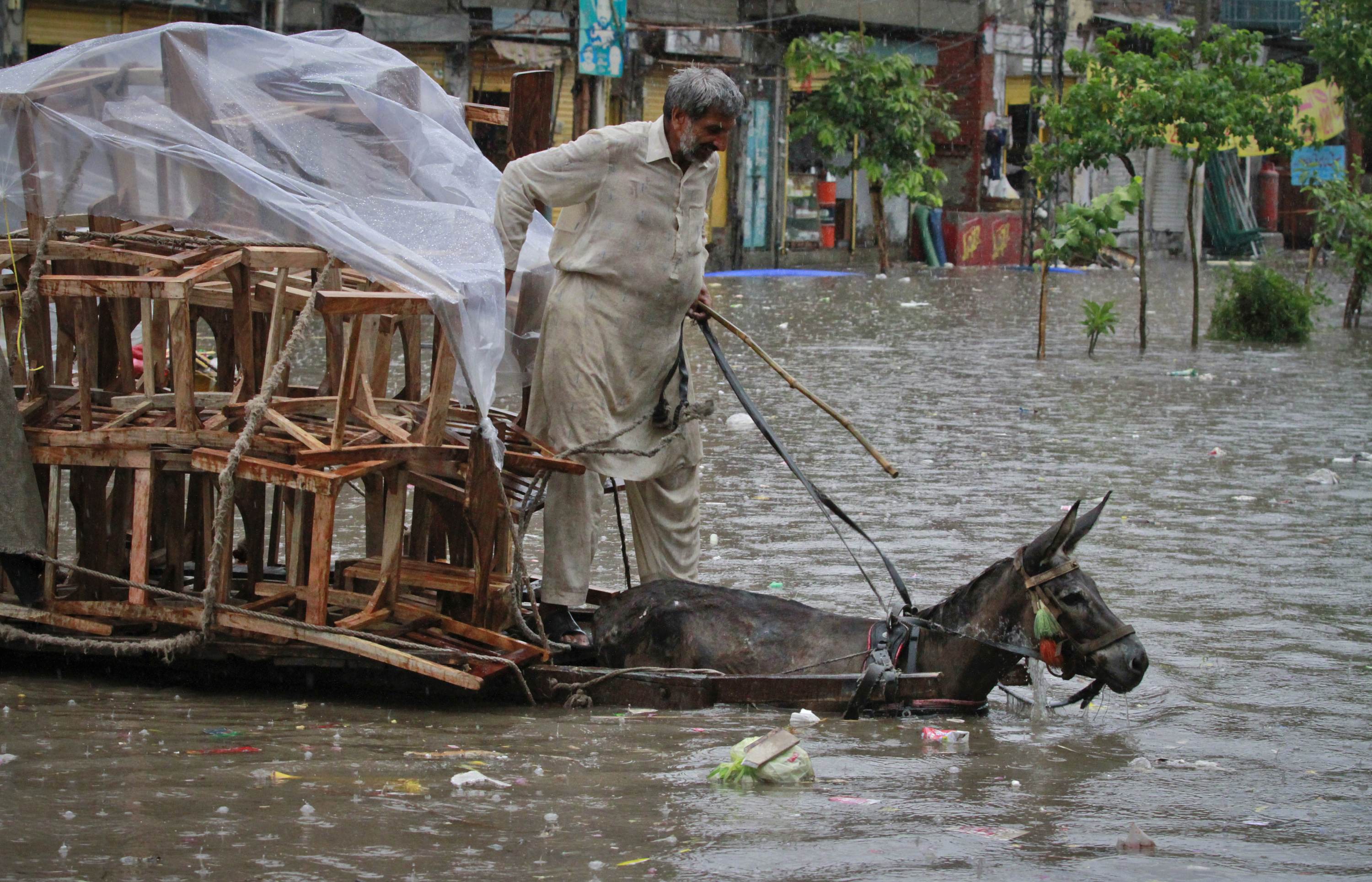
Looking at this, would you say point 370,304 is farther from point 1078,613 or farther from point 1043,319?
point 1043,319

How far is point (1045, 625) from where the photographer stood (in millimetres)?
4465

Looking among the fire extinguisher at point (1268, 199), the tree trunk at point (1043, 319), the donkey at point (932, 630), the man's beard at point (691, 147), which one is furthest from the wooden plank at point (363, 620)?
the fire extinguisher at point (1268, 199)

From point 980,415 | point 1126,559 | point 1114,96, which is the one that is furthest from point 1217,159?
point 1126,559

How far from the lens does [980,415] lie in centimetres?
1155

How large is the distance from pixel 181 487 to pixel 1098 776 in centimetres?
303

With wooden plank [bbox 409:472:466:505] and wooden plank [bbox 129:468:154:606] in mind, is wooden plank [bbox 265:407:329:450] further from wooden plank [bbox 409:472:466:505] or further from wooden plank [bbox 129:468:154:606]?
wooden plank [bbox 129:468:154:606]

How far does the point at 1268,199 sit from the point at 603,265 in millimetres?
36749

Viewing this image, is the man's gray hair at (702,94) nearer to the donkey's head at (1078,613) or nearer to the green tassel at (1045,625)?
the donkey's head at (1078,613)

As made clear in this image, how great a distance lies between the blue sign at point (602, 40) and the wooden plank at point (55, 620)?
20412mm

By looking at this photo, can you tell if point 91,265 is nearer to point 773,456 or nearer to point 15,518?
point 15,518

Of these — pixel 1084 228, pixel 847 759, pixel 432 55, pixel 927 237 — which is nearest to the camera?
pixel 847 759

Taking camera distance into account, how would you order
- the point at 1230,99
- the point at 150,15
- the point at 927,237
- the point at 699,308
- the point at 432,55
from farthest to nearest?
the point at 927,237, the point at 432,55, the point at 150,15, the point at 1230,99, the point at 699,308

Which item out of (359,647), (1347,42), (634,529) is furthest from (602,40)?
(359,647)

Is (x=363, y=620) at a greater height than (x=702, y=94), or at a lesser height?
lesser
